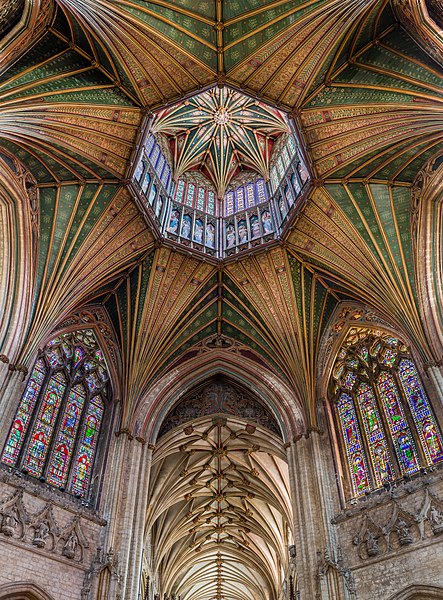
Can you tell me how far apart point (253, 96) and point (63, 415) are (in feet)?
35.5

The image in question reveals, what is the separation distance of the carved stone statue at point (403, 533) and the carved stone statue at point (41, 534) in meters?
8.39

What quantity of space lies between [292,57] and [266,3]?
1.55m

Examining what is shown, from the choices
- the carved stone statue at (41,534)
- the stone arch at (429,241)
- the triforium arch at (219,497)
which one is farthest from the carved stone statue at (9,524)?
the stone arch at (429,241)

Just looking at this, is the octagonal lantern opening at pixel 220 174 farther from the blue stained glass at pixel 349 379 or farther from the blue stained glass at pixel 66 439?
the blue stained glass at pixel 66 439

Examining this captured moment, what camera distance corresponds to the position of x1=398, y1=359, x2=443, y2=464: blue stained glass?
13.4m

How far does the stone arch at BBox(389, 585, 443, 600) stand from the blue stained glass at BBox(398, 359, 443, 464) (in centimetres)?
301

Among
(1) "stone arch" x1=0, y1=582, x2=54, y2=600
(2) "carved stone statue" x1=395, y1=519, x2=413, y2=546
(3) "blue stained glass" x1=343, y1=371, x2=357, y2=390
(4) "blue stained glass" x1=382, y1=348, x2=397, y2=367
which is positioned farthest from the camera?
(3) "blue stained glass" x1=343, y1=371, x2=357, y2=390

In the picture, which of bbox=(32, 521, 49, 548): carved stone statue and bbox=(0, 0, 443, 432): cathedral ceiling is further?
bbox=(0, 0, 443, 432): cathedral ceiling

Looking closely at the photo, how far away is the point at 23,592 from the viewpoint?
11281 millimetres

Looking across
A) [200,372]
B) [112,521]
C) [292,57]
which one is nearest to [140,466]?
[112,521]

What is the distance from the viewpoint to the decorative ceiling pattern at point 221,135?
63.2 ft

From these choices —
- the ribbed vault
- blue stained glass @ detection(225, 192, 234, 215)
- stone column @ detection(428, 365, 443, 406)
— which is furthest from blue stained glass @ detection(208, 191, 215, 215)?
stone column @ detection(428, 365, 443, 406)

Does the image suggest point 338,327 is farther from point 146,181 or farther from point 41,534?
point 41,534

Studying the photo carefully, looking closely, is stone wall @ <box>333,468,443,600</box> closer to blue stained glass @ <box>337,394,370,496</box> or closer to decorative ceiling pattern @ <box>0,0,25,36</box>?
blue stained glass @ <box>337,394,370,496</box>
